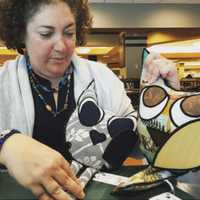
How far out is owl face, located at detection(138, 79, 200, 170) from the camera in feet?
2.22

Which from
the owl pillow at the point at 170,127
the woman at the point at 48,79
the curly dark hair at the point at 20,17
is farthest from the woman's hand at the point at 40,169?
the curly dark hair at the point at 20,17

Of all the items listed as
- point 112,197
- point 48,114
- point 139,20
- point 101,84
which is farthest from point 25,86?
point 139,20

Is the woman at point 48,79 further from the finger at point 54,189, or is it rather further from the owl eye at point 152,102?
the finger at point 54,189

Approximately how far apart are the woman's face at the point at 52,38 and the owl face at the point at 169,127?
0.36 meters

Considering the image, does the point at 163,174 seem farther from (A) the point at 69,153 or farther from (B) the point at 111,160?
(A) the point at 69,153

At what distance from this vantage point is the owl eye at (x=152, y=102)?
747mm

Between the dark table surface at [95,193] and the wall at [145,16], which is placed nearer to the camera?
the dark table surface at [95,193]

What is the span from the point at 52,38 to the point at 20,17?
21 cm

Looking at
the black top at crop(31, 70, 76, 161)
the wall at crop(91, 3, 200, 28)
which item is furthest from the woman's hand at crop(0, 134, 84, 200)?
the wall at crop(91, 3, 200, 28)

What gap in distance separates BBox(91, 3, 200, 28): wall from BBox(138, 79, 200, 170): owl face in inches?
201

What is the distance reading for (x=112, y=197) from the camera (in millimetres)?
658

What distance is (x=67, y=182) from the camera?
527 mm

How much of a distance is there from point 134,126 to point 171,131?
129 millimetres

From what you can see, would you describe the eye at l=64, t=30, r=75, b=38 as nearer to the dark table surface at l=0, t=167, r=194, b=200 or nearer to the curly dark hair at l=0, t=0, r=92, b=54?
the curly dark hair at l=0, t=0, r=92, b=54
